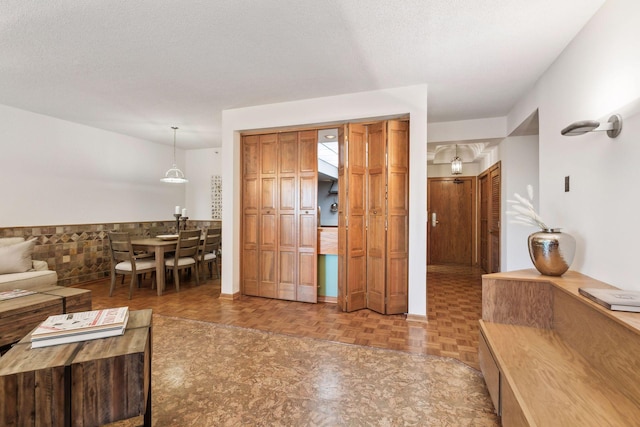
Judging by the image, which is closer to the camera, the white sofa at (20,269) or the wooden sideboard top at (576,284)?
the wooden sideboard top at (576,284)

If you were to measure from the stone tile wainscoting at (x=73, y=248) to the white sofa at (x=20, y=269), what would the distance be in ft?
2.51

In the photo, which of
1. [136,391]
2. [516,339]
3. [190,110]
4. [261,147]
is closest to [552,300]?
[516,339]

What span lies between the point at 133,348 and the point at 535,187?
4931 mm

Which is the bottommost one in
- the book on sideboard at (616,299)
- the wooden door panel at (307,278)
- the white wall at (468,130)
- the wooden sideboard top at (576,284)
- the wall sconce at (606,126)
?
the wooden door panel at (307,278)

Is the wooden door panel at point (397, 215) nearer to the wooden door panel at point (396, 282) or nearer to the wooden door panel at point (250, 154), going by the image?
the wooden door panel at point (396, 282)

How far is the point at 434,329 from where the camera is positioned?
9.60 feet

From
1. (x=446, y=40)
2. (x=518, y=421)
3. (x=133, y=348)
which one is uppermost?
(x=446, y=40)

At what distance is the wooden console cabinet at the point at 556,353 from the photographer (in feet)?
3.82

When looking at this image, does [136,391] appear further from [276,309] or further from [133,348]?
[276,309]

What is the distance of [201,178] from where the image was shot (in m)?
6.52

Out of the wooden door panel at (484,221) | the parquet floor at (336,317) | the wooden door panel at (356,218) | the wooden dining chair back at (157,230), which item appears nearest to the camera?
the parquet floor at (336,317)

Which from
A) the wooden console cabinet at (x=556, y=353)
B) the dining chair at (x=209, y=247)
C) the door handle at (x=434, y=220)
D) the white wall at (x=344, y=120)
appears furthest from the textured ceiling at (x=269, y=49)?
the door handle at (x=434, y=220)

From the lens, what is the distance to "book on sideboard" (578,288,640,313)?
132 cm

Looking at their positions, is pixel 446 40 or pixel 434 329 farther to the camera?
pixel 434 329
